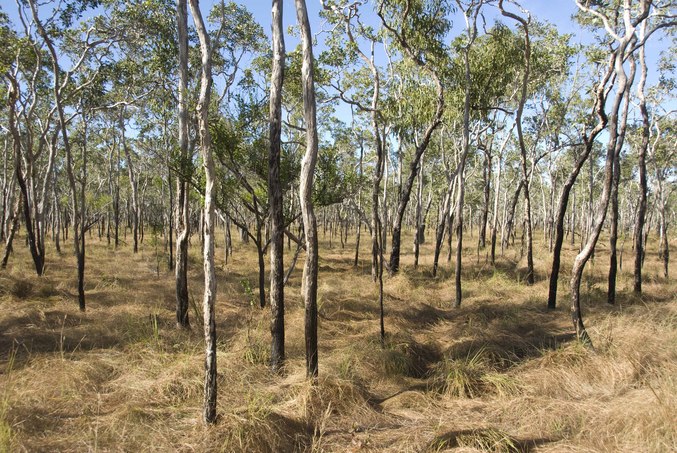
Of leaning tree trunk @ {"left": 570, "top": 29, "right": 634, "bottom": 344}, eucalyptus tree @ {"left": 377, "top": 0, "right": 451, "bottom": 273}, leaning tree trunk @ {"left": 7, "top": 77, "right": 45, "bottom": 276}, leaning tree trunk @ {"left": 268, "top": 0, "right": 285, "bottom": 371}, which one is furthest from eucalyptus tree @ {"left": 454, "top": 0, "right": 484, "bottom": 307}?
leaning tree trunk @ {"left": 7, "top": 77, "right": 45, "bottom": 276}

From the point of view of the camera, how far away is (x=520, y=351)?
7.80 metres

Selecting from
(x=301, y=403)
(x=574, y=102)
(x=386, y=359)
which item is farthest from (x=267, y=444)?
(x=574, y=102)

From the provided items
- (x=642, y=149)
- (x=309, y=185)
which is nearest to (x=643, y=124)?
A: (x=642, y=149)

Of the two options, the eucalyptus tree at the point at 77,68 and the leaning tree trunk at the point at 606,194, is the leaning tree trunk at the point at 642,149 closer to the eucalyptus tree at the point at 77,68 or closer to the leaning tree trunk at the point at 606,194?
the leaning tree trunk at the point at 606,194

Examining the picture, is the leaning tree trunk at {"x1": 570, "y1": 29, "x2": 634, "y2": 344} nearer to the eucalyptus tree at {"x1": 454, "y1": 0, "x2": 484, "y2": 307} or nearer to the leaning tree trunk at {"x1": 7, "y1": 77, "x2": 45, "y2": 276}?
the eucalyptus tree at {"x1": 454, "y1": 0, "x2": 484, "y2": 307}

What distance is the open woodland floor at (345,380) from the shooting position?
4.35 meters

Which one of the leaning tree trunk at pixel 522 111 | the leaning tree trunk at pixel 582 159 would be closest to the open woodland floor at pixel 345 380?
the leaning tree trunk at pixel 582 159

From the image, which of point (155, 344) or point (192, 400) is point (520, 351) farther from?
point (155, 344)

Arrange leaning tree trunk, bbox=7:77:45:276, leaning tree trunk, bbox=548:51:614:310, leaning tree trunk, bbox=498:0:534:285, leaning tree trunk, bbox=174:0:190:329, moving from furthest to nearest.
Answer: leaning tree trunk, bbox=7:77:45:276, leaning tree trunk, bbox=498:0:534:285, leaning tree trunk, bbox=548:51:614:310, leaning tree trunk, bbox=174:0:190:329

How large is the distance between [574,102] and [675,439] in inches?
866

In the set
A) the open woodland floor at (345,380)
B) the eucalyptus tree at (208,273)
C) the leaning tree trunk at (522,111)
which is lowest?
the open woodland floor at (345,380)

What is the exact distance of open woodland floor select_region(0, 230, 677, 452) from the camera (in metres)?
4.35

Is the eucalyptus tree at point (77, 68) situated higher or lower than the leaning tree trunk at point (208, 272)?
higher

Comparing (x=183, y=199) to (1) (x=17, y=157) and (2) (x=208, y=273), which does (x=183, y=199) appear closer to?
(2) (x=208, y=273)
